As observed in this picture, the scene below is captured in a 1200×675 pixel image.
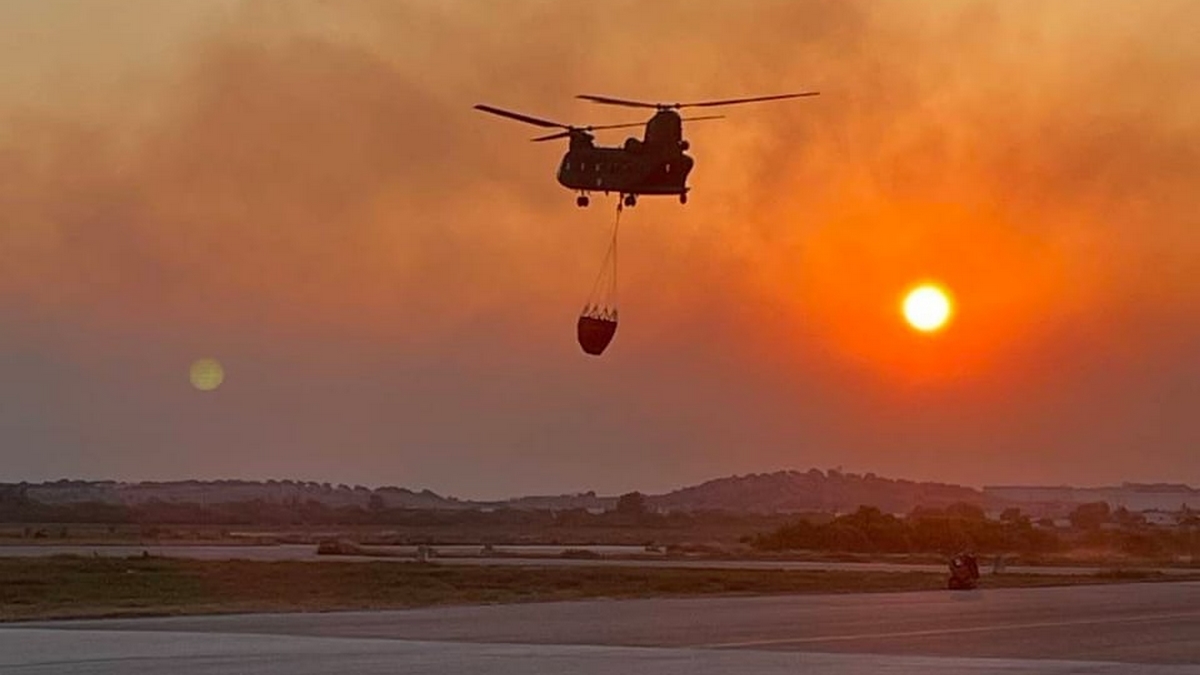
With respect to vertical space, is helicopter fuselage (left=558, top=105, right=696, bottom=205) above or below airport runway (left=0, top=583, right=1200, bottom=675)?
above

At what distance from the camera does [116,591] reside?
52844 millimetres

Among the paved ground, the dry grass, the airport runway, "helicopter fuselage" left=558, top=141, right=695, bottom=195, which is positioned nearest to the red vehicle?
the dry grass

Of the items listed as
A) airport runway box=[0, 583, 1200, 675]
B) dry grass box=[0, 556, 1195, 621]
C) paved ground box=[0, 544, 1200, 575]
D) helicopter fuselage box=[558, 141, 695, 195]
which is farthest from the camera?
paved ground box=[0, 544, 1200, 575]

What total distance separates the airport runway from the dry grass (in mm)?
5042

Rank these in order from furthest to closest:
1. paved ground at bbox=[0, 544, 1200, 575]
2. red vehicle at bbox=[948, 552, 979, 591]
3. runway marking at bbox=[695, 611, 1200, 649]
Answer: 1. paved ground at bbox=[0, 544, 1200, 575]
2. red vehicle at bbox=[948, 552, 979, 591]
3. runway marking at bbox=[695, 611, 1200, 649]

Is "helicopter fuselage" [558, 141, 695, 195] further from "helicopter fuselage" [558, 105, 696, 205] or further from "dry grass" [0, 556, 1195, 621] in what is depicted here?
"dry grass" [0, 556, 1195, 621]

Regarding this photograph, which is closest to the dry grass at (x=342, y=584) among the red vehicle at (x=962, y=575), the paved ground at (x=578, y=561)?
the red vehicle at (x=962, y=575)

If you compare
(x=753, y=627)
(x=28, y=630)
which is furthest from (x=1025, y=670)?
(x=28, y=630)

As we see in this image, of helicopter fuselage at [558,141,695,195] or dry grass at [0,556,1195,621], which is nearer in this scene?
dry grass at [0,556,1195,621]

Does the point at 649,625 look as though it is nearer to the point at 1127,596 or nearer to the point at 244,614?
the point at 244,614

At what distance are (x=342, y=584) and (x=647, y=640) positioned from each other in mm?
23902

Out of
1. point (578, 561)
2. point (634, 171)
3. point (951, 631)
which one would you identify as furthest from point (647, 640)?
point (578, 561)

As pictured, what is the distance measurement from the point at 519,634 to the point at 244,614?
31.6 ft

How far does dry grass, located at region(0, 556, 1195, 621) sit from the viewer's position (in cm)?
4656
